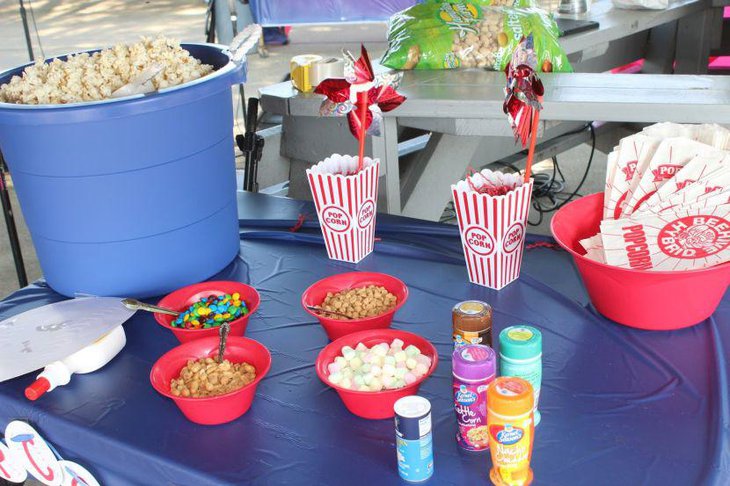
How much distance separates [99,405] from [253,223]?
689 mm

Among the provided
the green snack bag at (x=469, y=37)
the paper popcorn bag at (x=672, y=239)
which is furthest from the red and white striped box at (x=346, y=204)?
the green snack bag at (x=469, y=37)

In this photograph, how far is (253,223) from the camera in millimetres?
1760

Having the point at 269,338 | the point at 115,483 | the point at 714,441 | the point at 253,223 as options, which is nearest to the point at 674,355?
the point at 714,441

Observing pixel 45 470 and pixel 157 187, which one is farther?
pixel 157 187

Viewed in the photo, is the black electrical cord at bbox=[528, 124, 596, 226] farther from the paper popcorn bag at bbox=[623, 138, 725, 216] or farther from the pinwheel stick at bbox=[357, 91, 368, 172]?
the paper popcorn bag at bbox=[623, 138, 725, 216]

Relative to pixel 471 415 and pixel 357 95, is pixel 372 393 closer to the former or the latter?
pixel 471 415

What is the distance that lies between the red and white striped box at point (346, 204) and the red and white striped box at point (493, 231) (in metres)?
0.21

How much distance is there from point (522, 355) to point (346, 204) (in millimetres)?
587

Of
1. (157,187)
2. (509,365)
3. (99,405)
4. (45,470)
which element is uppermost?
(157,187)

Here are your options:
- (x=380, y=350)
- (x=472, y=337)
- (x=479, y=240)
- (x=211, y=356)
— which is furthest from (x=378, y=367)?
(x=479, y=240)

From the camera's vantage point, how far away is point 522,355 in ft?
3.21

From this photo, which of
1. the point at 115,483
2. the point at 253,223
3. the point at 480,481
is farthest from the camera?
the point at 253,223

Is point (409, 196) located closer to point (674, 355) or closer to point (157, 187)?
point (157, 187)

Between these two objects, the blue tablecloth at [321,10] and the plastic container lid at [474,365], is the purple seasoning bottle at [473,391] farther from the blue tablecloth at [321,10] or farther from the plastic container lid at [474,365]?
the blue tablecloth at [321,10]
